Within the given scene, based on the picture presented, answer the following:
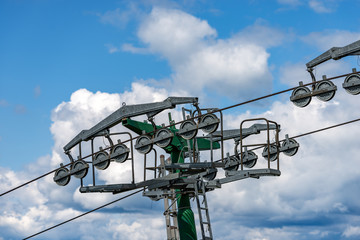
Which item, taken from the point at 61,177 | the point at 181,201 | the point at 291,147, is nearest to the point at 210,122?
the point at 181,201

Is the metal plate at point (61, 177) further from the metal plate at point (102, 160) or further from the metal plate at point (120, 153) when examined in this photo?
the metal plate at point (120, 153)

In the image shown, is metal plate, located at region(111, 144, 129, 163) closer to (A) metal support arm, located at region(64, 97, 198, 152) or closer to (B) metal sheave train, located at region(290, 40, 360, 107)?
(A) metal support arm, located at region(64, 97, 198, 152)

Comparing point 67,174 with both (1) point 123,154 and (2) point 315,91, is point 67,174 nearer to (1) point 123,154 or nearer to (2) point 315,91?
(1) point 123,154

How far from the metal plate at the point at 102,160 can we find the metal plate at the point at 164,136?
77.1 inches

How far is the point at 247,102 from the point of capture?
59.1ft

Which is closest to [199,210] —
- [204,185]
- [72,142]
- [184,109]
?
[204,185]

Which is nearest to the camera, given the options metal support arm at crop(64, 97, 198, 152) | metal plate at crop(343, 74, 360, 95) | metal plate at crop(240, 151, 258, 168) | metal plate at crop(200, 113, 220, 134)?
metal plate at crop(343, 74, 360, 95)

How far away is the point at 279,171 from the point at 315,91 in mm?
2601

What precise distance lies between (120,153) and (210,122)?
320 centimetres

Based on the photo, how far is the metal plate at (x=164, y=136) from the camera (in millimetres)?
18047

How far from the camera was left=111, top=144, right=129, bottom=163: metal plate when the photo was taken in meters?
18.9

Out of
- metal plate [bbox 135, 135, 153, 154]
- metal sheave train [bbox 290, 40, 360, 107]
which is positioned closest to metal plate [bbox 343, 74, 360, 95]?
metal sheave train [bbox 290, 40, 360, 107]

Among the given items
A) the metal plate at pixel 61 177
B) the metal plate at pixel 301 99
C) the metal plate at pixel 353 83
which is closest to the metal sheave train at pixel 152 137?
the metal plate at pixel 61 177

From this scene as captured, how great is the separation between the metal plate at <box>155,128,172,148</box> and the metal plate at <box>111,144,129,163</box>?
1146mm
